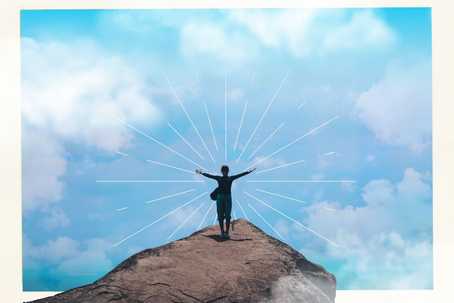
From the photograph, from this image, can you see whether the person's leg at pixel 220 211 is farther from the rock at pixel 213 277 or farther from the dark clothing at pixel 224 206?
the rock at pixel 213 277

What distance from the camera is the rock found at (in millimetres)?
11352

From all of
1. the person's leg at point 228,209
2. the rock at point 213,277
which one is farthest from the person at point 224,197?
the rock at point 213,277

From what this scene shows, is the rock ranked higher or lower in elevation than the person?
lower

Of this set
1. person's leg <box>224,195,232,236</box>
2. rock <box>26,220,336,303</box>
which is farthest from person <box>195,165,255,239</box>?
rock <box>26,220,336,303</box>

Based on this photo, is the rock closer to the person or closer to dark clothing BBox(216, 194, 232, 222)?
the person

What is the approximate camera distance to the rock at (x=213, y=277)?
11.4 m

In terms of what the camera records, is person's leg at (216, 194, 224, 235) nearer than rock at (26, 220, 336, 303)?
No

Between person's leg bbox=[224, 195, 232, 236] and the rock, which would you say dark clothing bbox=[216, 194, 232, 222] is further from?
the rock

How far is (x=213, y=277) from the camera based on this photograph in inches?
462

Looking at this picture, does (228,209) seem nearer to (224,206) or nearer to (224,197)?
(224,206)

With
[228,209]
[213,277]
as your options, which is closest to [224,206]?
[228,209]

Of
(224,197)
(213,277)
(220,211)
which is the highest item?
(224,197)

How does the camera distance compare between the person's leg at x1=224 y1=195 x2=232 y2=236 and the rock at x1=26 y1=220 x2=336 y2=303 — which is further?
the person's leg at x1=224 y1=195 x2=232 y2=236

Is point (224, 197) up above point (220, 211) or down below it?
above
